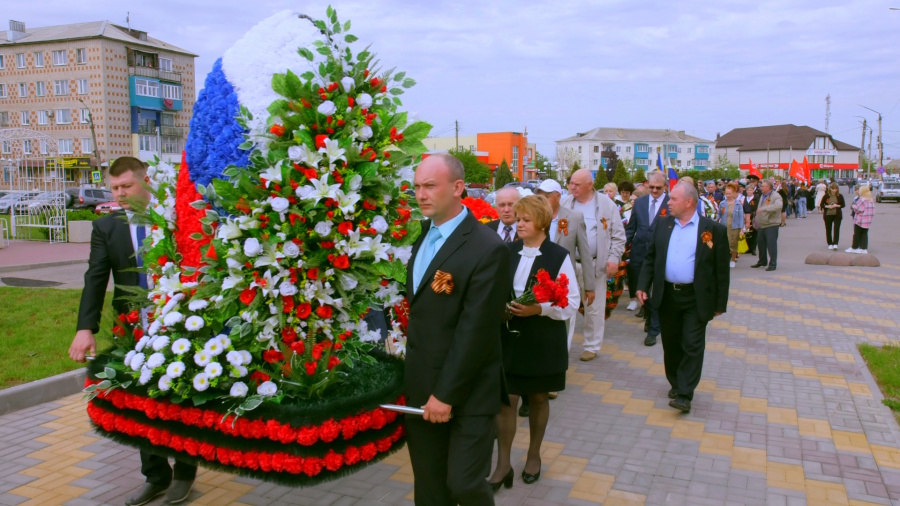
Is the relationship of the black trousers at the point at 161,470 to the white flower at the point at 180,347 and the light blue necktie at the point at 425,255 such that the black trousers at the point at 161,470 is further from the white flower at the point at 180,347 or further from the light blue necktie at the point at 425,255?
the light blue necktie at the point at 425,255

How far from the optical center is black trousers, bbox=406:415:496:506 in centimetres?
293

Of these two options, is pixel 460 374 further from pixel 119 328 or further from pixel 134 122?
pixel 134 122

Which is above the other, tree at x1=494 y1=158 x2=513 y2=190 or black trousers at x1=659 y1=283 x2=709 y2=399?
tree at x1=494 y1=158 x2=513 y2=190

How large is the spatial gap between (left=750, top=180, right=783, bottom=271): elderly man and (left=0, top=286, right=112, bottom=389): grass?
1251cm

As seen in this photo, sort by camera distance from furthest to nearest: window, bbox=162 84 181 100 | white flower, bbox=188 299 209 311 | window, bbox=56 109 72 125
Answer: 1. window, bbox=162 84 181 100
2. window, bbox=56 109 72 125
3. white flower, bbox=188 299 209 311

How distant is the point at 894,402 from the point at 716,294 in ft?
6.44

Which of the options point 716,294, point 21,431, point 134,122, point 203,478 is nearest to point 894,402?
point 716,294

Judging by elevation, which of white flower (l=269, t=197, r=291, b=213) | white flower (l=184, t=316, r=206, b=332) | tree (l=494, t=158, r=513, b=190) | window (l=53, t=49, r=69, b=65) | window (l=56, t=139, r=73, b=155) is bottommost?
white flower (l=184, t=316, r=206, b=332)

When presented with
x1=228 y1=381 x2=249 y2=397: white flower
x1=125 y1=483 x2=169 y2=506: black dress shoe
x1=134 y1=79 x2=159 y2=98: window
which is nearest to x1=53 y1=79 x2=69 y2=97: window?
x1=134 y1=79 x2=159 y2=98: window

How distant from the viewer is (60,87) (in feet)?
182

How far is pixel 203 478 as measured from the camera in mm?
4441

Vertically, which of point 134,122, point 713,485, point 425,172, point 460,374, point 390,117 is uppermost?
point 134,122

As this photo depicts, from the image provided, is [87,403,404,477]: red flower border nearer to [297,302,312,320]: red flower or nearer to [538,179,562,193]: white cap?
[297,302,312,320]: red flower

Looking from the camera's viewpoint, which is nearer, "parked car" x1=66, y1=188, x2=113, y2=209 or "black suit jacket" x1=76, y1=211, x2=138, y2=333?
"black suit jacket" x1=76, y1=211, x2=138, y2=333
